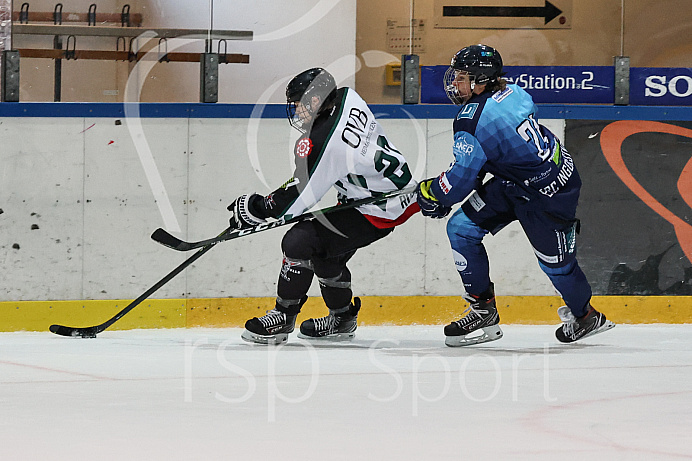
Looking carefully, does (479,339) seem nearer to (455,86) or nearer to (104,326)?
(455,86)

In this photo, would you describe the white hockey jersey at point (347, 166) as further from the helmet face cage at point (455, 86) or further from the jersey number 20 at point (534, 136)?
the jersey number 20 at point (534, 136)

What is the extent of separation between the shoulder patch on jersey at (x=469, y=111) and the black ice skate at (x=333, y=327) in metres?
1.03

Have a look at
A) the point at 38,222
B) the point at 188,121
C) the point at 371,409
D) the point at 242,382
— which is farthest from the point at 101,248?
the point at 371,409

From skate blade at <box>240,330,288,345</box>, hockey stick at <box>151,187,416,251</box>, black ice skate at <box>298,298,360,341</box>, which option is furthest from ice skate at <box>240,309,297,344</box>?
hockey stick at <box>151,187,416,251</box>

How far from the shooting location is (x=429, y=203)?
3973 mm

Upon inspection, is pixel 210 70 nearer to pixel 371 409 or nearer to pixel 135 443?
pixel 371 409

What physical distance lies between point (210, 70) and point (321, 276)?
1.35 meters

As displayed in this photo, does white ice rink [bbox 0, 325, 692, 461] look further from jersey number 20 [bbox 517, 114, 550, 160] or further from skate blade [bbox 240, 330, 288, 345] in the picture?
jersey number 20 [bbox 517, 114, 550, 160]

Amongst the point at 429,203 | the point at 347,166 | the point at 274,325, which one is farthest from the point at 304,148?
the point at 274,325

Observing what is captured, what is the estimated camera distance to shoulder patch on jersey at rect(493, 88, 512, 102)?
3.90 meters

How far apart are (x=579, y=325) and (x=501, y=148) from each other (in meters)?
0.85

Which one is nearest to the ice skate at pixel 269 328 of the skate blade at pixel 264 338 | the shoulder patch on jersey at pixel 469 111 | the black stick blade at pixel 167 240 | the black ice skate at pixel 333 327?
the skate blade at pixel 264 338

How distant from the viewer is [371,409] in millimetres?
2742

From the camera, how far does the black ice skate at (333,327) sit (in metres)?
4.41
